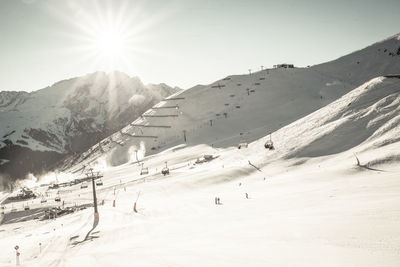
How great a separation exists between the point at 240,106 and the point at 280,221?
328 ft

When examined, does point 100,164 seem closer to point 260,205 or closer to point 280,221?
point 260,205

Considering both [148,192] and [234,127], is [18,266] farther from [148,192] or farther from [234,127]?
[234,127]

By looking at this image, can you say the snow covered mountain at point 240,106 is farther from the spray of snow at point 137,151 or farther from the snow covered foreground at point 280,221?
the snow covered foreground at point 280,221

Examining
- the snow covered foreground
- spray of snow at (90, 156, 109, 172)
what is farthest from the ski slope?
spray of snow at (90, 156, 109, 172)

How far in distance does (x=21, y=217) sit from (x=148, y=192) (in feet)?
89.3

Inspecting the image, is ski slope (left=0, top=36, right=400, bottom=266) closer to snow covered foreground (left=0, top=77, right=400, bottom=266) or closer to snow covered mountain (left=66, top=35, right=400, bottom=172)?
snow covered foreground (left=0, top=77, right=400, bottom=266)

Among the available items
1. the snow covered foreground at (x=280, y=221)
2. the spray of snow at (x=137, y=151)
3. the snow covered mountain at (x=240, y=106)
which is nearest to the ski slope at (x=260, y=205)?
the snow covered foreground at (x=280, y=221)

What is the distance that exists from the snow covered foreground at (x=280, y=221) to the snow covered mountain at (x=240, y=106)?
36260 mm

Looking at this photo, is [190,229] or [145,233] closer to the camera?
[190,229]

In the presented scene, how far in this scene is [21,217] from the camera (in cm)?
4853

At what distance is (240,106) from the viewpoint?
111188 mm

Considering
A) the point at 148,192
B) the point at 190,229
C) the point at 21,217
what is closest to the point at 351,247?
the point at 190,229

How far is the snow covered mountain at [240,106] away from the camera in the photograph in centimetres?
9312

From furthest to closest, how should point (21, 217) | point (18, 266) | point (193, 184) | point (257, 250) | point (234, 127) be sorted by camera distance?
point (234, 127), point (21, 217), point (193, 184), point (18, 266), point (257, 250)
